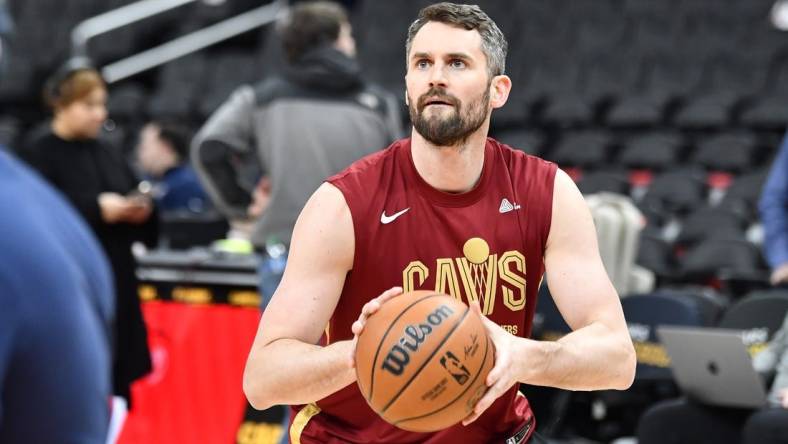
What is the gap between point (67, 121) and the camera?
18.2ft

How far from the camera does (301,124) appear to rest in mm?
4953

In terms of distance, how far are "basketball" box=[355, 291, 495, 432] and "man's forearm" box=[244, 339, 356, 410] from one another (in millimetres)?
191

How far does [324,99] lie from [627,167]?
25.8 feet

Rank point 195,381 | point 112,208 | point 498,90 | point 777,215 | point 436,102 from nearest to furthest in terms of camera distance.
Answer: point 436,102, point 498,90, point 112,208, point 777,215, point 195,381

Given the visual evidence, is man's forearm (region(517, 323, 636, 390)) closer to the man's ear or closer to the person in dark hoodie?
the man's ear

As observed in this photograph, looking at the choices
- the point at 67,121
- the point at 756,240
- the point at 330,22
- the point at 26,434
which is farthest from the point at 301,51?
the point at 756,240

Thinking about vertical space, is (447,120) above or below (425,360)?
above

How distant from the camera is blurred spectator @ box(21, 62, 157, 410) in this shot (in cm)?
548

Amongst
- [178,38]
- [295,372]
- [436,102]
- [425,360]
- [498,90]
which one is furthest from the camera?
[178,38]

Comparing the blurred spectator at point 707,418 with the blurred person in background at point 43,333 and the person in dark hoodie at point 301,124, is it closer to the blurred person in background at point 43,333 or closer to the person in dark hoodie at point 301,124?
the person in dark hoodie at point 301,124

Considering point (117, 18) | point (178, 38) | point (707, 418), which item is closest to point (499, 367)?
point (707, 418)

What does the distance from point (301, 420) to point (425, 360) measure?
81cm

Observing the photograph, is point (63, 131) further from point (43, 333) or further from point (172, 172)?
point (43, 333)

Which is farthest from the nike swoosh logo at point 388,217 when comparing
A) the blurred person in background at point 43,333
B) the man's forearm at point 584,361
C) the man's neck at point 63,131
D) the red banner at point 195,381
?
the red banner at point 195,381
